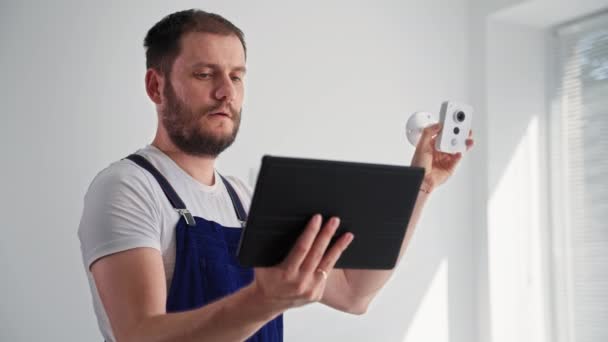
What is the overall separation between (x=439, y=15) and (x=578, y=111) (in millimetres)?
732

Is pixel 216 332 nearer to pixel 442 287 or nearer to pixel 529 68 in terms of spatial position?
pixel 442 287

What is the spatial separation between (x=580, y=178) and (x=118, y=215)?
7.53 feet

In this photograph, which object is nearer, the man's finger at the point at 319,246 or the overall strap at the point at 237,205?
the man's finger at the point at 319,246

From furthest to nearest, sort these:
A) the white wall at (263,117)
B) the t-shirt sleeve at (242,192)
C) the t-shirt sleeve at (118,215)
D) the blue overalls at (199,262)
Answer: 1. the white wall at (263,117)
2. the t-shirt sleeve at (242,192)
3. the blue overalls at (199,262)
4. the t-shirt sleeve at (118,215)

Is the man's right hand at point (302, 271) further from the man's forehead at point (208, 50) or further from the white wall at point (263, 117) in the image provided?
the white wall at point (263, 117)

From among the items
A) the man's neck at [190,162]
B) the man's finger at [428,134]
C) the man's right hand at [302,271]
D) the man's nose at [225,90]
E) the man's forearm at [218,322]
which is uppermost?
the man's nose at [225,90]

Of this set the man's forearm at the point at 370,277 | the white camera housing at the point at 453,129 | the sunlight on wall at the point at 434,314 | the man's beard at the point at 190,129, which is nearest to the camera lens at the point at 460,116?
the white camera housing at the point at 453,129

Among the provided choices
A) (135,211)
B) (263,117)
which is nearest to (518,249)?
(263,117)

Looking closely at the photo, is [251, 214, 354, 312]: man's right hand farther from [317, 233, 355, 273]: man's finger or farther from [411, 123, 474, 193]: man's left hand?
[411, 123, 474, 193]: man's left hand

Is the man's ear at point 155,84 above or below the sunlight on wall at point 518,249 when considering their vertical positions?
above

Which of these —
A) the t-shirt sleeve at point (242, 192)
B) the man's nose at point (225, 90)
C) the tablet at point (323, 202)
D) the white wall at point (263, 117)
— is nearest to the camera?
the tablet at point (323, 202)

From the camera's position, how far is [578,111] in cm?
289

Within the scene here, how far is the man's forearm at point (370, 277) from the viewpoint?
1363mm

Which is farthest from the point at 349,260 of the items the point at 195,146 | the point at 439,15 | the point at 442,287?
the point at 439,15
